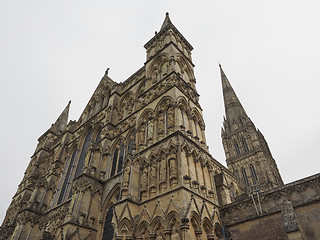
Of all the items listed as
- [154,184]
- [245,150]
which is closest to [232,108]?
[245,150]

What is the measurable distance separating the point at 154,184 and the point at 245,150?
36235 mm

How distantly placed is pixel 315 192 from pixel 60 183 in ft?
57.5

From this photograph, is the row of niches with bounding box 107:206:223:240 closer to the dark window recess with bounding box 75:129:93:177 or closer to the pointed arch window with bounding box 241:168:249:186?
the dark window recess with bounding box 75:129:93:177

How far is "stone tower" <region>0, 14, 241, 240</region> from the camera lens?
30.5ft

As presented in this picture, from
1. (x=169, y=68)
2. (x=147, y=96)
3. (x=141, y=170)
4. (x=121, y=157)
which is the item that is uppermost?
(x=169, y=68)

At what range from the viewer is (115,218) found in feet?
32.7

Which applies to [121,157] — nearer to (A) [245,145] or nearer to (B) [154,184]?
(B) [154,184]

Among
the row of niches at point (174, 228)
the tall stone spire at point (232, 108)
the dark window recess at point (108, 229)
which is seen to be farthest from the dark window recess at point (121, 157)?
the tall stone spire at point (232, 108)

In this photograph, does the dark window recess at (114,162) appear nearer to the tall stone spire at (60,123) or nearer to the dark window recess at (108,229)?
the dark window recess at (108,229)

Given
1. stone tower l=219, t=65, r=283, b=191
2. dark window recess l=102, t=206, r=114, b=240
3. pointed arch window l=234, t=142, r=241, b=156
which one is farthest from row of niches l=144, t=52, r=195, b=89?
pointed arch window l=234, t=142, r=241, b=156

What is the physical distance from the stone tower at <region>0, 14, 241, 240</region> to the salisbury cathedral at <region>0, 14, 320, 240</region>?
5 centimetres

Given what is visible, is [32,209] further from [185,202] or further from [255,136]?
[255,136]

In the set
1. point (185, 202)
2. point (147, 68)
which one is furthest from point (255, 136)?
point (185, 202)

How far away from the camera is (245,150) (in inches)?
1676
